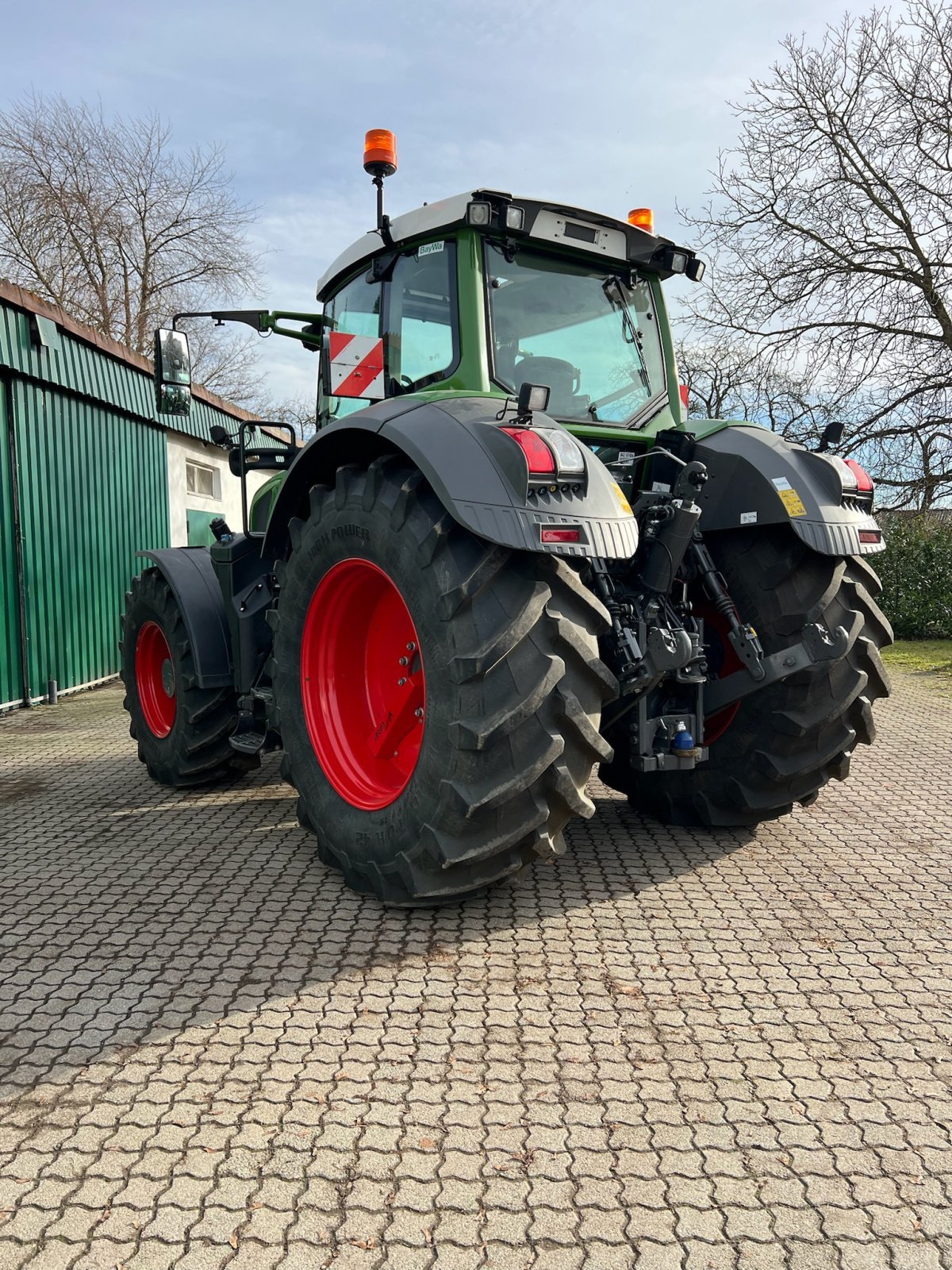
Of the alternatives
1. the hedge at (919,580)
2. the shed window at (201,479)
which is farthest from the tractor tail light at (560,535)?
the hedge at (919,580)

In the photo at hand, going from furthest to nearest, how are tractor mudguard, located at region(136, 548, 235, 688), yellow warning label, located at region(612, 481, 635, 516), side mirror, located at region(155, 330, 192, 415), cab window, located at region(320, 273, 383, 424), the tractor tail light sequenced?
tractor mudguard, located at region(136, 548, 235, 688)
side mirror, located at region(155, 330, 192, 415)
cab window, located at region(320, 273, 383, 424)
yellow warning label, located at region(612, 481, 635, 516)
the tractor tail light

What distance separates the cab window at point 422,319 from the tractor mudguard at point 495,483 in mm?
525

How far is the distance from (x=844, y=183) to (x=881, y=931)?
15.8m

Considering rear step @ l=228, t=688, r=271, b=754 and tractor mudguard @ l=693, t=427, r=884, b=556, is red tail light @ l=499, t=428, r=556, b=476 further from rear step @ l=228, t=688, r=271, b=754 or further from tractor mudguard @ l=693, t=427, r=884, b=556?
rear step @ l=228, t=688, r=271, b=754

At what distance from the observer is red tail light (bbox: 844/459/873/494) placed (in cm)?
352

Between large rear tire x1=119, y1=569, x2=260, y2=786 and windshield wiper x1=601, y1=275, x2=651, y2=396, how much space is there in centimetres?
254

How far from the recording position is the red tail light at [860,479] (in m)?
3.52

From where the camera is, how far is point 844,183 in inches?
604

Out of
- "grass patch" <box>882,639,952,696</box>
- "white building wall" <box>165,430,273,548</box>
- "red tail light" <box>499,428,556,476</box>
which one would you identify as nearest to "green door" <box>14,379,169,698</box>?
"white building wall" <box>165,430,273,548</box>

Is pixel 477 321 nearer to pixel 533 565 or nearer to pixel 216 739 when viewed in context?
pixel 533 565

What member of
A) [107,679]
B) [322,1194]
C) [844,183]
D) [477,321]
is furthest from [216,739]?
[844,183]

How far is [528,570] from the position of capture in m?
2.76

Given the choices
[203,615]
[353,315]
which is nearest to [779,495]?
[353,315]

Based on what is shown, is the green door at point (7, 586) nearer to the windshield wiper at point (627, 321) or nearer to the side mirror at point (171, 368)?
the side mirror at point (171, 368)
